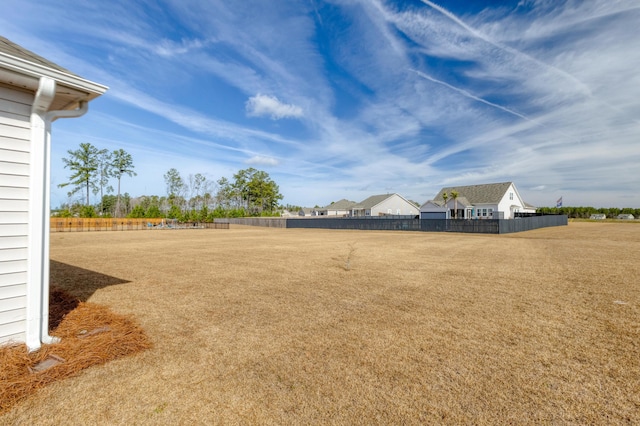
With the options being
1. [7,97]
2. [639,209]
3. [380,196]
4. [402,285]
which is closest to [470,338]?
[402,285]

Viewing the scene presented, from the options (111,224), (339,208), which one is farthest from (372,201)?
(111,224)

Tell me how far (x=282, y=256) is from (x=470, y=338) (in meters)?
9.10

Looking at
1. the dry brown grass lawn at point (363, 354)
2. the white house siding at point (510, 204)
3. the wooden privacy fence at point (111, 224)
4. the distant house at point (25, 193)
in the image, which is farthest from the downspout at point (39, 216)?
the white house siding at point (510, 204)

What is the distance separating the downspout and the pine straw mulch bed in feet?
0.90

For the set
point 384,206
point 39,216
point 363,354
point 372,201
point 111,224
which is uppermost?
point 372,201

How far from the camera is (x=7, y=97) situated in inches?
143

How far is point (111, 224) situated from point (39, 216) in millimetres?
41659

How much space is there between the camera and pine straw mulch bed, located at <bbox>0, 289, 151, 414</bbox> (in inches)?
117

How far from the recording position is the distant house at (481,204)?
39656 millimetres

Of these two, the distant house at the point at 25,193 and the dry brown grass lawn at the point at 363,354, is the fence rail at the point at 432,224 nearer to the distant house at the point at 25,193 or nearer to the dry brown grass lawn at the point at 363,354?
the dry brown grass lawn at the point at 363,354

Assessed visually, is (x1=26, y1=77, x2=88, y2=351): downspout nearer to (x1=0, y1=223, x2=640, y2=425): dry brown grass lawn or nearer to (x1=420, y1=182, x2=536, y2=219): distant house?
(x1=0, y1=223, x2=640, y2=425): dry brown grass lawn

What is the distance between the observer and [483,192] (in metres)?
44.5

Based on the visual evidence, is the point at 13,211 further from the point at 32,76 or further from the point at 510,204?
the point at 510,204

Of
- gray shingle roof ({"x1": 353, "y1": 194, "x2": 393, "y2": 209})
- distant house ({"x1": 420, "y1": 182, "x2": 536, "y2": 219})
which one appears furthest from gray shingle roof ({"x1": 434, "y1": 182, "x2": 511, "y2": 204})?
gray shingle roof ({"x1": 353, "y1": 194, "x2": 393, "y2": 209})
